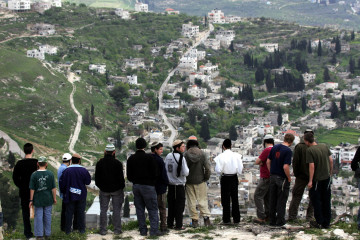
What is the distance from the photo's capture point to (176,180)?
1133cm

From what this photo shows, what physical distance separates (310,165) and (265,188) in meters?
1.18

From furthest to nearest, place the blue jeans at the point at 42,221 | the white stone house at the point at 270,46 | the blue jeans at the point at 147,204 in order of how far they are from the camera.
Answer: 1. the white stone house at the point at 270,46
2. the blue jeans at the point at 147,204
3. the blue jeans at the point at 42,221

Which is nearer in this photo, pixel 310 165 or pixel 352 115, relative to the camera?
pixel 310 165

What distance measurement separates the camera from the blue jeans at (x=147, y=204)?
10.9m

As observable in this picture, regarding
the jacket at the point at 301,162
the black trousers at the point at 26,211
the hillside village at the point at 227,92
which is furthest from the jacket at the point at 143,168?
the hillside village at the point at 227,92

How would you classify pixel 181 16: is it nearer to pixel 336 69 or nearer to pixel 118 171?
pixel 336 69

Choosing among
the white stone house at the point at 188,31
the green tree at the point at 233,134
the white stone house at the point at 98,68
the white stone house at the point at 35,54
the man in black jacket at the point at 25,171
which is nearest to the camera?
the man in black jacket at the point at 25,171

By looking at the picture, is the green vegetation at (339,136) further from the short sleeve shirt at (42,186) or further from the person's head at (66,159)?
the short sleeve shirt at (42,186)

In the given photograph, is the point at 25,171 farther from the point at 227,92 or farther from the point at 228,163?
the point at 227,92

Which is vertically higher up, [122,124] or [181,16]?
[181,16]

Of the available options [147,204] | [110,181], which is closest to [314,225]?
[147,204]

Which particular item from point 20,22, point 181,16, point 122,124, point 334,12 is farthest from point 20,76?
point 334,12

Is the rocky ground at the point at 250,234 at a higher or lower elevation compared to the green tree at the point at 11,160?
higher

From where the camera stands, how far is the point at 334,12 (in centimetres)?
19475
